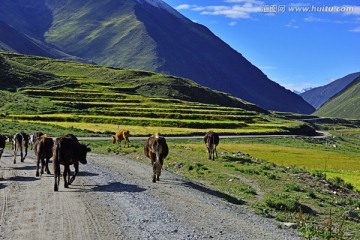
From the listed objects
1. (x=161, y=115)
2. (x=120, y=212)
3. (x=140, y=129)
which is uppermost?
(x=161, y=115)

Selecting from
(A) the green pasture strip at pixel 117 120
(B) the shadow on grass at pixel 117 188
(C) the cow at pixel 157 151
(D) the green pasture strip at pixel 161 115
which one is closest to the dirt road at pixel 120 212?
(B) the shadow on grass at pixel 117 188

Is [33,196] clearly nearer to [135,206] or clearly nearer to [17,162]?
[135,206]

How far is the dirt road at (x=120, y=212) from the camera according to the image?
14.6 meters

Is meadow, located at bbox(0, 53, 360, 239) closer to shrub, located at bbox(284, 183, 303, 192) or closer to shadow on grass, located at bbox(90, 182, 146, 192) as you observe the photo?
shrub, located at bbox(284, 183, 303, 192)

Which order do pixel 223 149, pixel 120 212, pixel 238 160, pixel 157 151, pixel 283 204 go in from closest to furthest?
pixel 120 212
pixel 283 204
pixel 157 151
pixel 238 160
pixel 223 149

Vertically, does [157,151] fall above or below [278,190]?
above

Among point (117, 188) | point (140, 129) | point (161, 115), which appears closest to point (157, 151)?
point (117, 188)

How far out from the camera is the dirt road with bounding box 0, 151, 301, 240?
14.6 metres

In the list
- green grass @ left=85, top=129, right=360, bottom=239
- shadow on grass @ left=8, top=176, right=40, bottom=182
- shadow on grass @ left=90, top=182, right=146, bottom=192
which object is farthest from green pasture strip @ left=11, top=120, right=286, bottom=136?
shadow on grass @ left=90, top=182, right=146, bottom=192

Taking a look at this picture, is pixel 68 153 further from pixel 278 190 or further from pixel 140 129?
pixel 140 129

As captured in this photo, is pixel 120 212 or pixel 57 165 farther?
pixel 57 165

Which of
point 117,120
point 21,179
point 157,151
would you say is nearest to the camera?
point 157,151

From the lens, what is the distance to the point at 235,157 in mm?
42031

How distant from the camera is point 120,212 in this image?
16938mm
